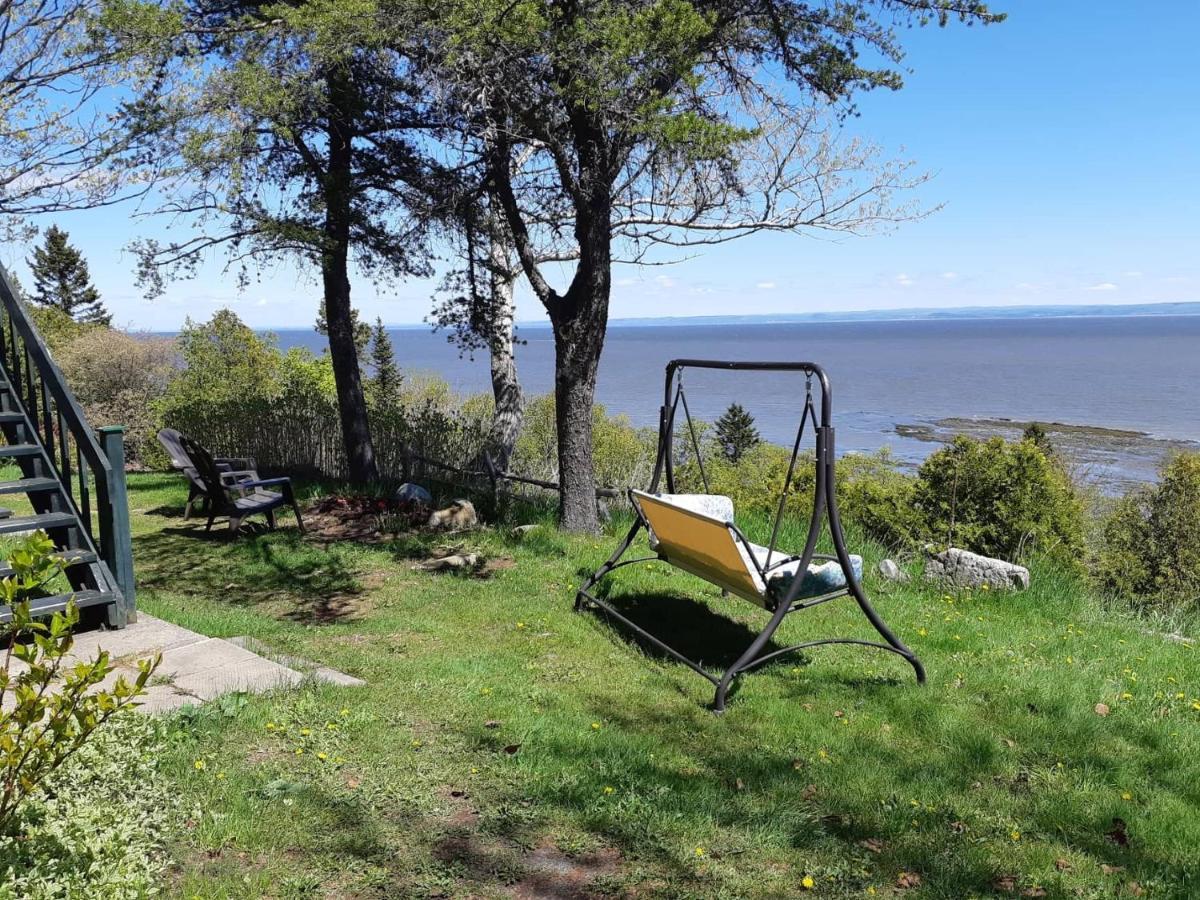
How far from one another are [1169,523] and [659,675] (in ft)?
29.4

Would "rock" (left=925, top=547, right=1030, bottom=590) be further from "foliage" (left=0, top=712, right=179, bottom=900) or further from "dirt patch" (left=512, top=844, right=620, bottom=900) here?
"foliage" (left=0, top=712, right=179, bottom=900)

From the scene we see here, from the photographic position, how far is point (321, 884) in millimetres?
2621

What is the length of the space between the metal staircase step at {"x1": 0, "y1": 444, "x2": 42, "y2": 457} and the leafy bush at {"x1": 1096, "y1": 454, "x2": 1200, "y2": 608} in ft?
34.7

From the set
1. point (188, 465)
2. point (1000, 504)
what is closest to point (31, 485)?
point (188, 465)

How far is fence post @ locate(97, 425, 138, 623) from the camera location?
16.2 ft

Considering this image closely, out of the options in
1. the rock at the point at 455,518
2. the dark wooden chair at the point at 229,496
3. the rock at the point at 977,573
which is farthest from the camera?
the rock at the point at 455,518

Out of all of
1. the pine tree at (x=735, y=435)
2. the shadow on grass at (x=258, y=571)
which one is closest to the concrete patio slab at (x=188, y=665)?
the shadow on grass at (x=258, y=571)

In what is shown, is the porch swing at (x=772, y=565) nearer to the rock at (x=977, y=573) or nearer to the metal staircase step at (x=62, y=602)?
the rock at (x=977, y=573)

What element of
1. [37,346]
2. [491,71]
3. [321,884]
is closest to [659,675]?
[321,884]

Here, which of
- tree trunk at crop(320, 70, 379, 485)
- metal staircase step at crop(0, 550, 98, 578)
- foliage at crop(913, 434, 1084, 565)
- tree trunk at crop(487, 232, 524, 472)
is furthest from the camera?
tree trunk at crop(487, 232, 524, 472)

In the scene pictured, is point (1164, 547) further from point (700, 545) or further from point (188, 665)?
point (188, 665)

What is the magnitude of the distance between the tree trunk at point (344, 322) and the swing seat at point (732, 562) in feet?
19.7

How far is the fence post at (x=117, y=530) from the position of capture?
16.2 ft

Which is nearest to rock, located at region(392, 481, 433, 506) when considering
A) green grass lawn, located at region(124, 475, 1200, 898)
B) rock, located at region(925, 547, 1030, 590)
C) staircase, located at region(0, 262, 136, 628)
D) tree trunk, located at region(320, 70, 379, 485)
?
tree trunk, located at region(320, 70, 379, 485)
